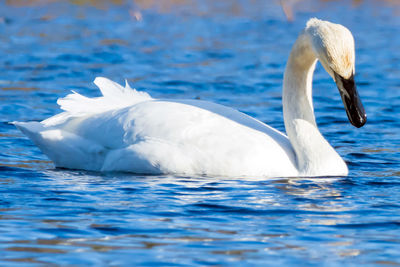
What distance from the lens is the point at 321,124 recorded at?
11.7 m

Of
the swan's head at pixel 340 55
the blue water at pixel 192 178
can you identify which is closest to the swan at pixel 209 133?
the swan's head at pixel 340 55

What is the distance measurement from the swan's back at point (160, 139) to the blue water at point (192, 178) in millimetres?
156

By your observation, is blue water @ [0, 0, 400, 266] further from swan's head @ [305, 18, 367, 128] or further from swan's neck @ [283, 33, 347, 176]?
swan's head @ [305, 18, 367, 128]

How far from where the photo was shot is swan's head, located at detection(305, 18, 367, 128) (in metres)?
7.91

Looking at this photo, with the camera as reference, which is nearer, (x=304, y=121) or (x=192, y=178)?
(x=192, y=178)

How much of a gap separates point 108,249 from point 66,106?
9.85ft

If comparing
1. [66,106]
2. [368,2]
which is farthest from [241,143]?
[368,2]

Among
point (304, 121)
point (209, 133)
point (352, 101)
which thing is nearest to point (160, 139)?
point (209, 133)

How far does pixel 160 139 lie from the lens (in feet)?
27.1

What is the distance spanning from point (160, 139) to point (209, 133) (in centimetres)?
44

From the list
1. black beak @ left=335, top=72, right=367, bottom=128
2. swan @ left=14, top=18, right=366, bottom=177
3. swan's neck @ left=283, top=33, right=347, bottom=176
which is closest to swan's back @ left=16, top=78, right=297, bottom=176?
swan @ left=14, top=18, right=366, bottom=177

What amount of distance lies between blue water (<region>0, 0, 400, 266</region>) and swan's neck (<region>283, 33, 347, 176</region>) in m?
0.19

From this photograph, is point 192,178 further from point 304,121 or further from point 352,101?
point 352,101

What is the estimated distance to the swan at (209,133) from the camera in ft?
26.6
